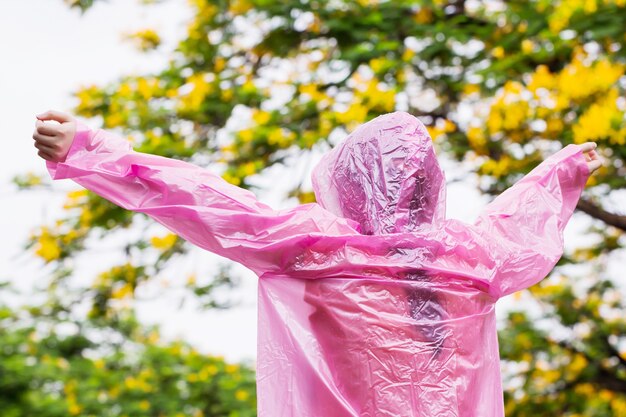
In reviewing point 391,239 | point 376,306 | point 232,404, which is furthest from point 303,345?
point 232,404

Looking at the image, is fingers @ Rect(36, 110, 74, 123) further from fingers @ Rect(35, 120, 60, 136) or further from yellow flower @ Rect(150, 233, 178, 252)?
yellow flower @ Rect(150, 233, 178, 252)

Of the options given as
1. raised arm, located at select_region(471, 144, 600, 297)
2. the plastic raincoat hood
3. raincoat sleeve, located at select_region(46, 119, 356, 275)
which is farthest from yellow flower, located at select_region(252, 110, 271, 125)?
raincoat sleeve, located at select_region(46, 119, 356, 275)

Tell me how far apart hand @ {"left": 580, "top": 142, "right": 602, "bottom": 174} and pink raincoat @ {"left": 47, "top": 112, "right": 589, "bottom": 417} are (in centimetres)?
42

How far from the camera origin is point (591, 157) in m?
2.11

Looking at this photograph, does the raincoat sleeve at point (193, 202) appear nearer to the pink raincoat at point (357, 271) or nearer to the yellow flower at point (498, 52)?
the pink raincoat at point (357, 271)

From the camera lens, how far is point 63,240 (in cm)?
498

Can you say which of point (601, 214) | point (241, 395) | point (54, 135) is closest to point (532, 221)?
point (54, 135)

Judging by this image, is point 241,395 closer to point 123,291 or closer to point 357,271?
point 123,291

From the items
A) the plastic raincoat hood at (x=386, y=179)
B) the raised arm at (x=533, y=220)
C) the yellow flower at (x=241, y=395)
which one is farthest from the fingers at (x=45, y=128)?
the yellow flower at (x=241, y=395)

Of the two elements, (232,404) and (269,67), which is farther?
(232,404)

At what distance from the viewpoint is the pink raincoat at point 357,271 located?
1664 millimetres

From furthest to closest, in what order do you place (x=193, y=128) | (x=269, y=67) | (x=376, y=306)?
1. (x=269, y=67)
2. (x=193, y=128)
3. (x=376, y=306)

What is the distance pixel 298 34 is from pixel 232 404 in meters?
2.56

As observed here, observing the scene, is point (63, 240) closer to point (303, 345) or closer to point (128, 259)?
point (128, 259)
